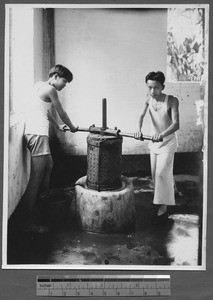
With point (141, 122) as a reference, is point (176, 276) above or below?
below

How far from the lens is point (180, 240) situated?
51.0 inches

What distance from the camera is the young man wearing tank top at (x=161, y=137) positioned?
1278 mm

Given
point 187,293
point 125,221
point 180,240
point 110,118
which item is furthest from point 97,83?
point 187,293

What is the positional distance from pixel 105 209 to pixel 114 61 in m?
0.52

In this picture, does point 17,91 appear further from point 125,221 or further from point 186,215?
point 186,215

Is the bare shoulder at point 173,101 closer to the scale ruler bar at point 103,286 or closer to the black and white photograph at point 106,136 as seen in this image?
the black and white photograph at point 106,136

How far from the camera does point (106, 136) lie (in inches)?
50.1

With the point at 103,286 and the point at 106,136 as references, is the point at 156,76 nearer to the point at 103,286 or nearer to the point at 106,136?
the point at 106,136

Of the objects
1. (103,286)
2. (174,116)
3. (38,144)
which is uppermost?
(174,116)

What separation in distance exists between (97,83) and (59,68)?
0.14 meters

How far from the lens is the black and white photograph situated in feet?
4.17

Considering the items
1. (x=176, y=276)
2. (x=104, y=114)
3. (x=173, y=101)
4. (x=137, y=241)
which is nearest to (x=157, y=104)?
(x=173, y=101)

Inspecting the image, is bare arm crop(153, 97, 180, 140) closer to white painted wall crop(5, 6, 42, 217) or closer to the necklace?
the necklace

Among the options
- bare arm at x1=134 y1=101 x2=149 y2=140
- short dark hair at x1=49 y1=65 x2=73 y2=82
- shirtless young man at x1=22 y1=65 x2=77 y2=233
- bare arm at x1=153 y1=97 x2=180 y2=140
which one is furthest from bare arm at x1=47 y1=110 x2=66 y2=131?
bare arm at x1=153 y1=97 x2=180 y2=140
